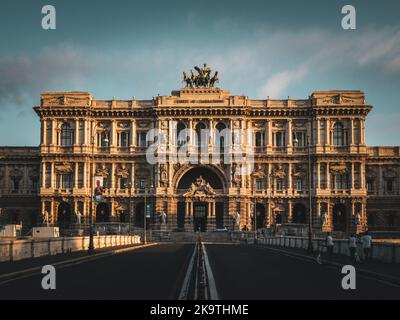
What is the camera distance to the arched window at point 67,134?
101m

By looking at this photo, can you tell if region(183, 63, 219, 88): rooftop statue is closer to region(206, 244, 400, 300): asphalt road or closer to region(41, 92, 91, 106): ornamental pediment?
region(41, 92, 91, 106): ornamental pediment

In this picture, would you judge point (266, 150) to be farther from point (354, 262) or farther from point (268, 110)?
point (354, 262)

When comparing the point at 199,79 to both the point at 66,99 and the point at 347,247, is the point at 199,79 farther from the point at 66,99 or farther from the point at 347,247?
the point at 347,247

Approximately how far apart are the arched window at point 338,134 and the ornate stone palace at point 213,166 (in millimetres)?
159

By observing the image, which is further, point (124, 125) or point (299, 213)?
point (124, 125)

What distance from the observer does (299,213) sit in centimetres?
9994

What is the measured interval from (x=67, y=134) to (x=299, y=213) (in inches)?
1543

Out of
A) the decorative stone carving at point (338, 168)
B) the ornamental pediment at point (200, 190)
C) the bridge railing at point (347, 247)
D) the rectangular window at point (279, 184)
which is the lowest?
the bridge railing at point (347, 247)

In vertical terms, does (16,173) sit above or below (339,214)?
above

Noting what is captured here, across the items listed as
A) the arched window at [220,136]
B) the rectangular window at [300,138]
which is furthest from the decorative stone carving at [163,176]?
the rectangular window at [300,138]

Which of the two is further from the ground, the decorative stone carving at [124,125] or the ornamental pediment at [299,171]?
the decorative stone carving at [124,125]

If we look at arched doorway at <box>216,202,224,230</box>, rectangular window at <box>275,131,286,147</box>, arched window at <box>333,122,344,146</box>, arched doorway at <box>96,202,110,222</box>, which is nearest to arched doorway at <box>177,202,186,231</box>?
arched doorway at <box>216,202,224,230</box>

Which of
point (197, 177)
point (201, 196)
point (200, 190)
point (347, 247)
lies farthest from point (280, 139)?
point (347, 247)

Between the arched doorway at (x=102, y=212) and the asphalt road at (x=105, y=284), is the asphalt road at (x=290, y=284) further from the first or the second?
the arched doorway at (x=102, y=212)
